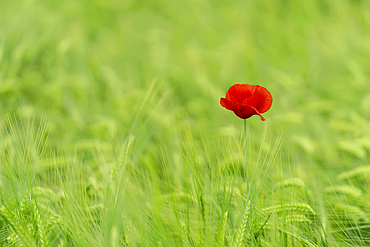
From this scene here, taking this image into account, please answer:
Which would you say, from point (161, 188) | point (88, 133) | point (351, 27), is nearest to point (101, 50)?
point (88, 133)

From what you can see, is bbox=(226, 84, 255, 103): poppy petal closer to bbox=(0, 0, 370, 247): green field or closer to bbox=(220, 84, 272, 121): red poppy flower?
bbox=(220, 84, 272, 121): red poppy flower

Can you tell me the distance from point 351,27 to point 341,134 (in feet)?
3.79

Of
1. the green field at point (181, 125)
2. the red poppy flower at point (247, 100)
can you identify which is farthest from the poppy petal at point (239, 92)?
the green field at point (181, 125)

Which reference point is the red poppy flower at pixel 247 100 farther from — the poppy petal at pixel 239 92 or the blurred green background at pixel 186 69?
the blurred green background at pixel 186 69

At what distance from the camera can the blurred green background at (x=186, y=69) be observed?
132cm

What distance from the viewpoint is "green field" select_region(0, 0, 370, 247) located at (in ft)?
2.25

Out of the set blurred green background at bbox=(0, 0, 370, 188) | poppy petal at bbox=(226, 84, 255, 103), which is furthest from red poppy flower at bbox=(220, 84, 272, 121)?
blurred green background at bbox=(0, 0, 370, 188)

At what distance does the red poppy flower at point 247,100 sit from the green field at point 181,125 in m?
0.07

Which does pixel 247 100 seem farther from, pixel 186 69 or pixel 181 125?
pixel 186 69

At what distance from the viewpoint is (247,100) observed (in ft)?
2.24

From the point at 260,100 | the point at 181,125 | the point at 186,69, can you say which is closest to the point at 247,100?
the point at 260,100

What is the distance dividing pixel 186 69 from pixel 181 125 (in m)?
0.60

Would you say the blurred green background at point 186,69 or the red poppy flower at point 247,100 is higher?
the blurred green background at point 186,69

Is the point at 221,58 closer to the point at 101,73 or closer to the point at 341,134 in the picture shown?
the point at 101,73
